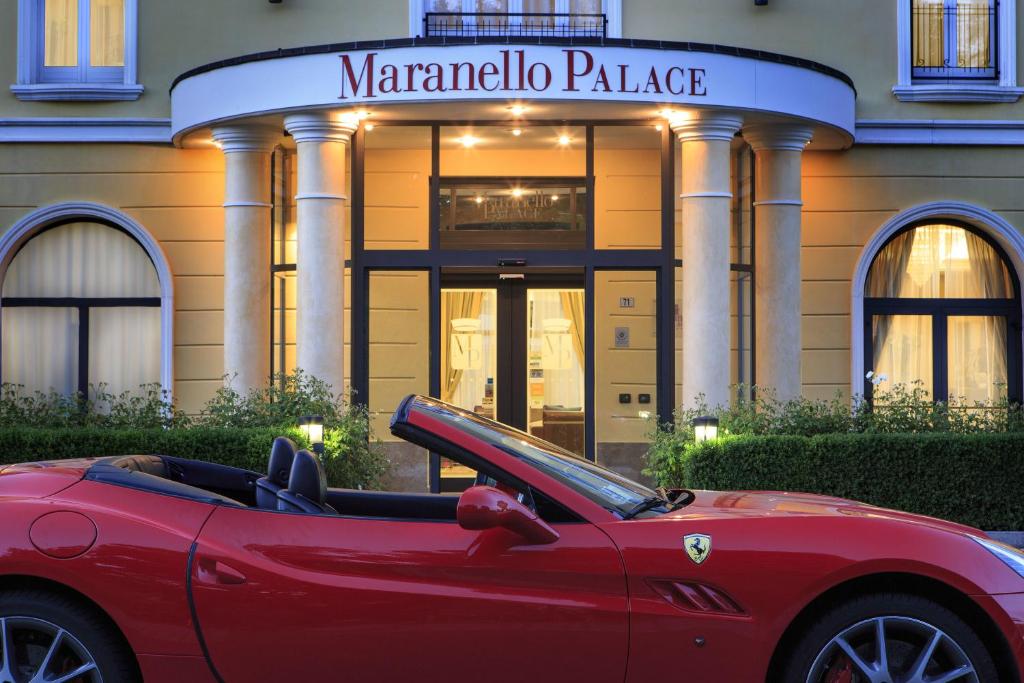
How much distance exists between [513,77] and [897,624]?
26.1 ft

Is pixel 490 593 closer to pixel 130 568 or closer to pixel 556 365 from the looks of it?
pixel 130 568

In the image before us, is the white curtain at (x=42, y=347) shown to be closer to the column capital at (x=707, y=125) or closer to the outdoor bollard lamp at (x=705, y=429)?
the column capital at (x=707, y=125)

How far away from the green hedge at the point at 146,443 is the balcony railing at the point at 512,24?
5348 mm

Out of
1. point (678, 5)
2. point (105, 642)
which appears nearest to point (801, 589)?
point (105, 642)

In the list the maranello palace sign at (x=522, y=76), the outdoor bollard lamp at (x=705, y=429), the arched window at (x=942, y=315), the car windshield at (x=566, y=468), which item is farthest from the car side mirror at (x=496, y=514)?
the arched window at (x=942, y=315)

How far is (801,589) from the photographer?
4.19 m

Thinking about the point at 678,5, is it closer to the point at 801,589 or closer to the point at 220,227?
the point at 220,227

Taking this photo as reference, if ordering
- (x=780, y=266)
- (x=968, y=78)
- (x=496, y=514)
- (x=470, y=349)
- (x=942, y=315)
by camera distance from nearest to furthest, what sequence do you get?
(x=496, y=514), (x=780, y=266), (x=470, y=349), (x=968, y=78), (x=942, y=315)

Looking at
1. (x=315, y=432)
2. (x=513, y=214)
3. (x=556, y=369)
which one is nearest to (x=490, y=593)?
(x=315, y=432)

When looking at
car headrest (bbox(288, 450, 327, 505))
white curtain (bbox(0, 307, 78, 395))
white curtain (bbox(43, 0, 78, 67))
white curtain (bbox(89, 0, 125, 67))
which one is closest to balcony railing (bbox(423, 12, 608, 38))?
white curtain (bbox(89, 0, 125, 67))

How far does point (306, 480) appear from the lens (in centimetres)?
467

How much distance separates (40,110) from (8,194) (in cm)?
102

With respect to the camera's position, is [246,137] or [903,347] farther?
[903,347]

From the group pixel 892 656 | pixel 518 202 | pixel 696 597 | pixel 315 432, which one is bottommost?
pixel 892 656
